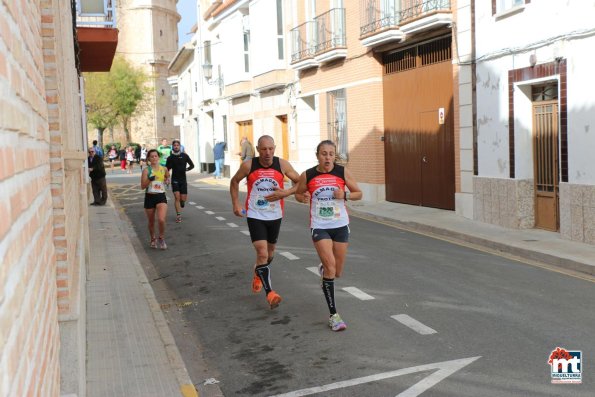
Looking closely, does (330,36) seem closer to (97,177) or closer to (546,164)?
(97,177)

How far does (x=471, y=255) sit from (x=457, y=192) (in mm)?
5089

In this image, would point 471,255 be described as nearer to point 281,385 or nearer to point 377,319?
point 377,319

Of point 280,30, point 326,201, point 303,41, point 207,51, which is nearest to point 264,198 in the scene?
point 326,201

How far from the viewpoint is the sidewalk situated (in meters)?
5.34

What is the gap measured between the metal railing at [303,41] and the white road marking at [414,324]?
16660mm

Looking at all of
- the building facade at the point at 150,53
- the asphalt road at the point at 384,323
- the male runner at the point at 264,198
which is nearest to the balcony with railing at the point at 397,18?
the asphalt road at the point at 384,323

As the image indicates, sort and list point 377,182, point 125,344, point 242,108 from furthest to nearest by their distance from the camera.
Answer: point 242,108 < point 377,182 < point 125,344

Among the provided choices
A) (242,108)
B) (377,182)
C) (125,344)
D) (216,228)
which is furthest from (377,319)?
(242,108)

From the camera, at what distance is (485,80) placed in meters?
14.5

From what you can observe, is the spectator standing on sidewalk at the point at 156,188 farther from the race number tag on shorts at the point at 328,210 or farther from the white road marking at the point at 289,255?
the race number tag on shorts at the point at 328,210

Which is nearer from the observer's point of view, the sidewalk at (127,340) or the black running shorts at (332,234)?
the sidewalk at (127,340)

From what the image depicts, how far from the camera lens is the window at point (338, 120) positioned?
21938 millimetres

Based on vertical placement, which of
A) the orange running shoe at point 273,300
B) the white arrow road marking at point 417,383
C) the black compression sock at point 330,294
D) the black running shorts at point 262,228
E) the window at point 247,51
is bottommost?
the white arrow road marking at point 417,383

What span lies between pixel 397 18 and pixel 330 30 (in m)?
4.44
